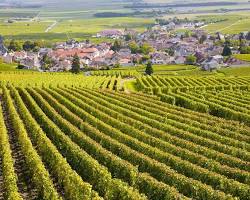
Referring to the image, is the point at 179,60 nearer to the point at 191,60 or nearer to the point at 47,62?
the point at 191,60

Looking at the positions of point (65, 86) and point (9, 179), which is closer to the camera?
point (9, 179)

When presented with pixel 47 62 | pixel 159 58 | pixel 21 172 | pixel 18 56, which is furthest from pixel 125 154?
pixel 18 56

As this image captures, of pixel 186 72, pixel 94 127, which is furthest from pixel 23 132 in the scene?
pixel 186 72

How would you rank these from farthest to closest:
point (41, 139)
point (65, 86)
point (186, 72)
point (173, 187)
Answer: point (186, 72)
point (65, 86)
point (41, 139)
point (173, 187)

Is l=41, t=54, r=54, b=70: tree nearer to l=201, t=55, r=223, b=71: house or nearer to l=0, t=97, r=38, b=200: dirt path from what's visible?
l=201, t=55, r=223, b=71: house

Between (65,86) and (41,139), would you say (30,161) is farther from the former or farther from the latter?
(65,86)

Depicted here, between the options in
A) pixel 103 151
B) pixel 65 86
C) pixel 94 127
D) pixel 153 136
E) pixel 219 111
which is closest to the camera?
pixel 103 151

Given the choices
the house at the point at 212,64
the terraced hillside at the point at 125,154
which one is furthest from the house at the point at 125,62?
the terraced hillside at the point at 125,154

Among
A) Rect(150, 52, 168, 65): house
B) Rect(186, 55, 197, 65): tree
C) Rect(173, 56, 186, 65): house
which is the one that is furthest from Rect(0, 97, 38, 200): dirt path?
Rect(150, 52, 168, 65): house
